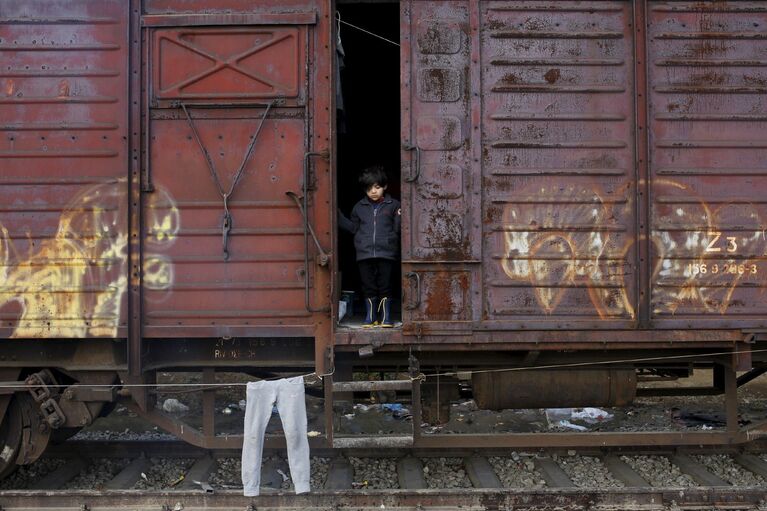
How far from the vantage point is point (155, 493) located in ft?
12.6

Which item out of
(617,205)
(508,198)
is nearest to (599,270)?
(617,205)

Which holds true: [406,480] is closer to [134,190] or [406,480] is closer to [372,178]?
[372,178]

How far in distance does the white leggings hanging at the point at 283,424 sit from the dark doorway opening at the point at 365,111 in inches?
65.3

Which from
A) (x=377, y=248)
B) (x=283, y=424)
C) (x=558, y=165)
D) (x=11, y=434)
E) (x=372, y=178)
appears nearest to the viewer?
(x=283, y=424)

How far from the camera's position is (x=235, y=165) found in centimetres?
397

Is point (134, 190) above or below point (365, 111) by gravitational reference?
below

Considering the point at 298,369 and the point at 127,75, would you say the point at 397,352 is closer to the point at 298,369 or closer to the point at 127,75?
the point at 298,369

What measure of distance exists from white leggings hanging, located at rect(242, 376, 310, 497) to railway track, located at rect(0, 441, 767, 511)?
0.20m

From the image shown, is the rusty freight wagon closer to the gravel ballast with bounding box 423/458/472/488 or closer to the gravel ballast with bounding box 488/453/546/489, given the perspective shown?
the gravel ballast with bounding box 423/458/472/488

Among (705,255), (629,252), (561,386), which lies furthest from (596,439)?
(705,255)

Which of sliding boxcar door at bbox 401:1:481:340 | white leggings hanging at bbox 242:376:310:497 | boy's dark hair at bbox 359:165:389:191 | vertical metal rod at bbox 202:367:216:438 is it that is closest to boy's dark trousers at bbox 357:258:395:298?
sliding boxcar door at bbox 401:1:481:340

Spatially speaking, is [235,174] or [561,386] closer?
[235,174]

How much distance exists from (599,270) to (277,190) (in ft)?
7.98

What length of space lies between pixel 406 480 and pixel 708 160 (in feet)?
11.1
